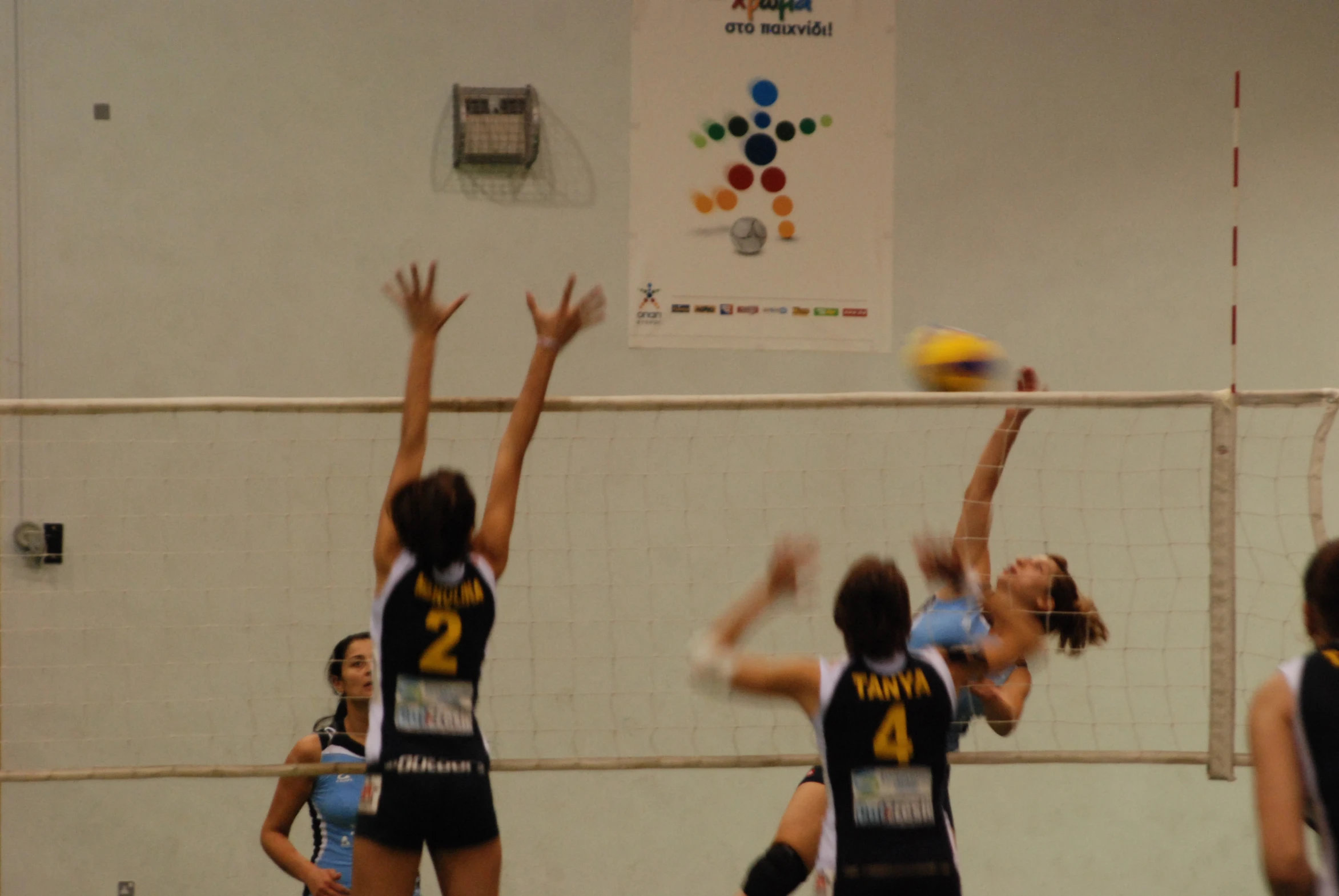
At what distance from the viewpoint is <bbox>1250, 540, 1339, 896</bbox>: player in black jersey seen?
194 centimetres

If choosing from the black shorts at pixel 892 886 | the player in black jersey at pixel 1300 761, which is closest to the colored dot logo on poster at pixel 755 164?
the black shorts at pixel 892 886

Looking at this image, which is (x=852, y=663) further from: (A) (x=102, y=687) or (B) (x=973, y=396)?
(A) (x=102, y=687)

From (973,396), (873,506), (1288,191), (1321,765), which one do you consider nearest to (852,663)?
(1321,765)

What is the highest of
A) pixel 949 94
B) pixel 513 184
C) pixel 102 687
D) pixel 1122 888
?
pixel 949 94

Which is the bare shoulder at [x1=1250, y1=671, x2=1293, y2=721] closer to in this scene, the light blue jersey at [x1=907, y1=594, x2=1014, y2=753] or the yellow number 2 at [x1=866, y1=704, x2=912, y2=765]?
the yellow number 2 at [x1=866, y1=704, x2=912, y2=765]

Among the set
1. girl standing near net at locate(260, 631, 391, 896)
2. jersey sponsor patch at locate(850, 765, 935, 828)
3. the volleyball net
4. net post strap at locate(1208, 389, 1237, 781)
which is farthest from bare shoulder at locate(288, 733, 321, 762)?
net post strap at locate(1208, 389, 1237, 781)

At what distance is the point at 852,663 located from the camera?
2.61 metres

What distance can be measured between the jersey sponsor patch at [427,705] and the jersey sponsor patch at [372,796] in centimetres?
13

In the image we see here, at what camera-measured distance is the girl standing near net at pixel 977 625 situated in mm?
3371

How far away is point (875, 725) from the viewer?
2570 millimetres

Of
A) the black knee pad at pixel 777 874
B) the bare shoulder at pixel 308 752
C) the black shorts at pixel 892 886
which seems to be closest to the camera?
the black shorts at pixel 892 886

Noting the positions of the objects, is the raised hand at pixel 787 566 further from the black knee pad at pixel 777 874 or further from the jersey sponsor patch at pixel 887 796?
the black knee pad at pixel 777 874

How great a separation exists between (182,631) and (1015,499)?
11.6ft

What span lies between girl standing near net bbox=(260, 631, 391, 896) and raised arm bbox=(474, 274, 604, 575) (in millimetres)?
811
